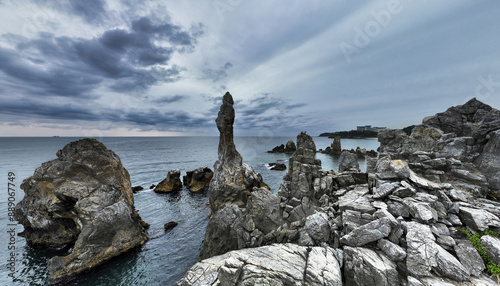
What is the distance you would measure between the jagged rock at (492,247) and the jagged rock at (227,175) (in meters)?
24.6

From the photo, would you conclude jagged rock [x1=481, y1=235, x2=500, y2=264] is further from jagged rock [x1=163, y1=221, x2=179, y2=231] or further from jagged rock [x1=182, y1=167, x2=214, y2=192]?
jagged rock [x1=182, y1=167, x2=214, y2=192]

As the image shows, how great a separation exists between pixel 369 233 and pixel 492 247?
4.62m

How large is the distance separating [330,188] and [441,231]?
7.71 meters

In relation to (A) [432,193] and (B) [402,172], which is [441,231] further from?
(B) [402,172]

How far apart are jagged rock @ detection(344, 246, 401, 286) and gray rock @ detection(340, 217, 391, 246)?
39 cm

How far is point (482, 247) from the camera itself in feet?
25.7

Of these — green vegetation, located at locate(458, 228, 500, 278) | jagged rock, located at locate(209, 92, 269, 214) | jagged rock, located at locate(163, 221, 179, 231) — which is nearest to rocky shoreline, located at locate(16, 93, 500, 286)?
green vegetation, located at locate(458, 228, 500, 278)

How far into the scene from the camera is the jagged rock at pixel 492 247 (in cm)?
738

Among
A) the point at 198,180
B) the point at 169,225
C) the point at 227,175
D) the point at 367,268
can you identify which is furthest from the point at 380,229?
the point at 198,180

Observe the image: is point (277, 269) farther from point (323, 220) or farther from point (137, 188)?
point (137, 188)

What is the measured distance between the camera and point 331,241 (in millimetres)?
10812

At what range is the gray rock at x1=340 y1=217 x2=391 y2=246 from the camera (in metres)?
9.03

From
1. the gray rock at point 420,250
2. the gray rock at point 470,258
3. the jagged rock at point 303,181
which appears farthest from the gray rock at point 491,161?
the jagged rock at point 303,181

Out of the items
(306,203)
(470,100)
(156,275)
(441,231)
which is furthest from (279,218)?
(470,100)
